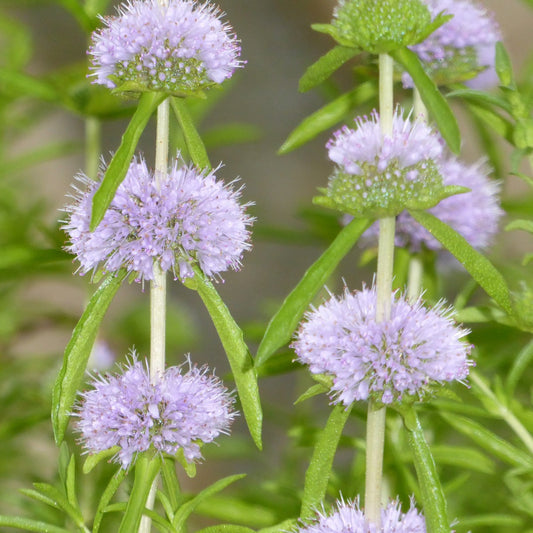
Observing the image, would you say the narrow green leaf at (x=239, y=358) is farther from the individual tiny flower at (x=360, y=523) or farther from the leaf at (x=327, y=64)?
the leaf at (x=327, y=64)

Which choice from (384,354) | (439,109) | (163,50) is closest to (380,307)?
(384,354)

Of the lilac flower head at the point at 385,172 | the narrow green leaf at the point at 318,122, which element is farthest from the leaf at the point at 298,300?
the narrow green leaf at the point at 318,122

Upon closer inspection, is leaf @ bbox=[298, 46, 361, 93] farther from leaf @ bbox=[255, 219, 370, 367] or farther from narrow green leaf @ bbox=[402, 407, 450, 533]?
narrow green leaf @ bbox=[402, 407, 450, 533]

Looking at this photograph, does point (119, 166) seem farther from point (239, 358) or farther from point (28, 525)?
point (28, 525)

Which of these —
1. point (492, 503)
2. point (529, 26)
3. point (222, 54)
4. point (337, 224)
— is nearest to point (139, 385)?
point (222, 54)

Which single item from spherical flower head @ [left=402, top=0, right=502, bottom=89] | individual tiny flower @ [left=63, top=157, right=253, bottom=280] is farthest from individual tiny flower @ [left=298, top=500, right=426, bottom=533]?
spherical flower head @ [left=402, top=0, right=502, bottom=89]
